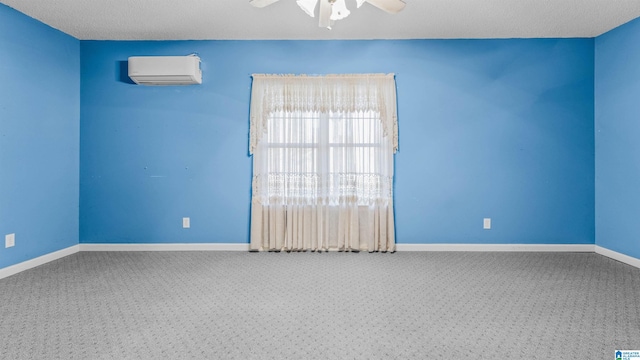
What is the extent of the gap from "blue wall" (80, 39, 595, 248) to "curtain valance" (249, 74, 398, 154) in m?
0.11

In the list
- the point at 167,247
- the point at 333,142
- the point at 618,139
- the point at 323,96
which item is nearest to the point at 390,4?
the point at 323,96

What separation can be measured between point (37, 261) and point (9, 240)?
0.38 metres

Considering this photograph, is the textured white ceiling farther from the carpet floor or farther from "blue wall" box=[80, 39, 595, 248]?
the carpet floor

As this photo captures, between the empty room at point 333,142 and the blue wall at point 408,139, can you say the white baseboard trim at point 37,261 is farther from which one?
the blue wall at point 408,139

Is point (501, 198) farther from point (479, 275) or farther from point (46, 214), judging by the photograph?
point (46, 214)

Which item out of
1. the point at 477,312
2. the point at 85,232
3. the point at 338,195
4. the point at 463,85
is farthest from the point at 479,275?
the point at 85,232

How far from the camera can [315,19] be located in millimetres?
3703

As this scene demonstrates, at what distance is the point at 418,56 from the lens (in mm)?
4270

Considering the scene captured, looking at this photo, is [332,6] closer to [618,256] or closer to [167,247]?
[167,247]

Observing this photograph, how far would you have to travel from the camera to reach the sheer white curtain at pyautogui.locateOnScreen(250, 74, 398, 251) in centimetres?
423

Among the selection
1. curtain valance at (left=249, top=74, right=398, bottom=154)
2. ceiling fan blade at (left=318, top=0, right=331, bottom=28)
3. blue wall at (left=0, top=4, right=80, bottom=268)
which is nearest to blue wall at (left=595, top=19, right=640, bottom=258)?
curtain valance at (left=249, top=74, right=398, bottom=154)

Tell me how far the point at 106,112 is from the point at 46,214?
1260 millimetres

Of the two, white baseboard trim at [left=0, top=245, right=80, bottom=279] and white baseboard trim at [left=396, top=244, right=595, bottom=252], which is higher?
white baseboard trim at [left=396, top=244, right=595, bottom=252]

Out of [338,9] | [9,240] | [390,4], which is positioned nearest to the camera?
[338,9]
